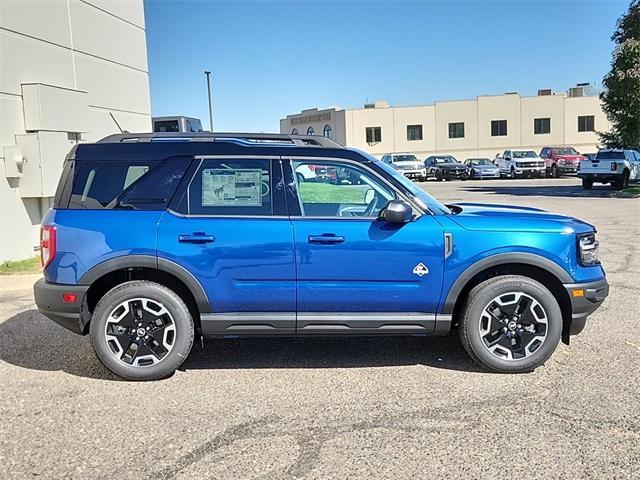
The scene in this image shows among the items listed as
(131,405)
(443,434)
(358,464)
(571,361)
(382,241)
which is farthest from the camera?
(571,361)

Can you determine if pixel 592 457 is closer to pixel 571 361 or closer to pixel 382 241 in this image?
pixel 571 361

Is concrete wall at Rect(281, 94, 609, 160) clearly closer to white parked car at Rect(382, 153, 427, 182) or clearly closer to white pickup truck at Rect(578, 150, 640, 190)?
white parked car at Rect(382, 153, 427, 182)

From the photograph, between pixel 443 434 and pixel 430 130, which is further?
pixel 430 130

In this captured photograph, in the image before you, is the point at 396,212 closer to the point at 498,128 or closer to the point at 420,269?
the point at 420,269

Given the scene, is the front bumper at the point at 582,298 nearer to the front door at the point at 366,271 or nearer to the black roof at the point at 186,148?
the front door at the point at 366,271

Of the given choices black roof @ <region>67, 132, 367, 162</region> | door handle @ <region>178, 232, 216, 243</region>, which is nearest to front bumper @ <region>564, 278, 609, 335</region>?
black roof @ <region>67, 132, 367, 162</region>

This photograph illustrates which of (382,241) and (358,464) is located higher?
(382,241)

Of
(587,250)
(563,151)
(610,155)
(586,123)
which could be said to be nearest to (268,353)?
(587,250)

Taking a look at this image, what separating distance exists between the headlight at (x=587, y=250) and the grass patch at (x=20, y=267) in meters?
7.92

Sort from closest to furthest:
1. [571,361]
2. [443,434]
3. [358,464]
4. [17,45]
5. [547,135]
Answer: [358,464] → [443,434] → [571,361] → [17,45] → [547,135]

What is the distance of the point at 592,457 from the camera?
338 cm

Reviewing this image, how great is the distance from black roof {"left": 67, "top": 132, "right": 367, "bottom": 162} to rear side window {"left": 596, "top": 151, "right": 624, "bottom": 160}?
23.1 meters

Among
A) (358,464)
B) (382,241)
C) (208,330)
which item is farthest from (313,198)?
(358,464)

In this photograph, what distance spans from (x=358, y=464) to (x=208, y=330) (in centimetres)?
180
